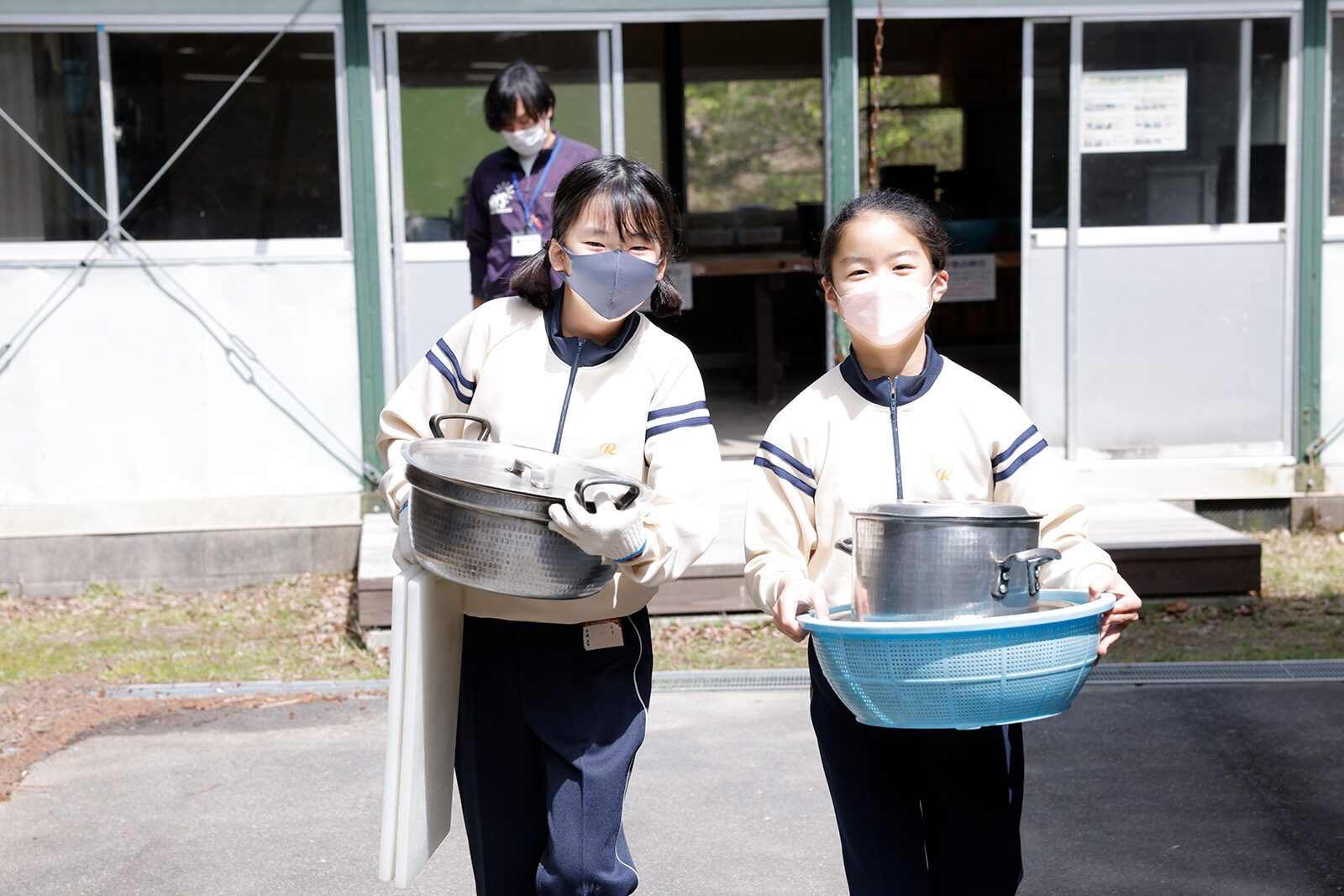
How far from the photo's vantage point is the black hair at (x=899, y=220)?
2.35 meters

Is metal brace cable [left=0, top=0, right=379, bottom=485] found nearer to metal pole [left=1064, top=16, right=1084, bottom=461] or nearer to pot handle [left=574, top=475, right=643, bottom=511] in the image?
metal pole [left=1064, top=16, right=1084, bottom=461]

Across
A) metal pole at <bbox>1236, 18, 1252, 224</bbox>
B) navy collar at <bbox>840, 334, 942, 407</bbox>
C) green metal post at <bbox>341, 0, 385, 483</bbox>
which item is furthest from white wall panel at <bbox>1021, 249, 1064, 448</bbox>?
navy collar at <bbox>840, 334, 942, 407</bbox>

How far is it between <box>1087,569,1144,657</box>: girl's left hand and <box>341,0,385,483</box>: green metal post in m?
4.66

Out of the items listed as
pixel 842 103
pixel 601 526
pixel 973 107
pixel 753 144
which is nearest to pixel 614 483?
pixel 601 526

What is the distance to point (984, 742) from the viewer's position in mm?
2254

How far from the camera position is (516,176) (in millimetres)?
5383

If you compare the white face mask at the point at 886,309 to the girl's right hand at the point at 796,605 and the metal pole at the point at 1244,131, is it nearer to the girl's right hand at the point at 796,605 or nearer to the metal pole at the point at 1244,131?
the girl's right hand at the point at 796,605

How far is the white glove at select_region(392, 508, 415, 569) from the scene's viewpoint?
7.43 ft

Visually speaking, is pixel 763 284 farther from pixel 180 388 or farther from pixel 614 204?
pixel 614 204

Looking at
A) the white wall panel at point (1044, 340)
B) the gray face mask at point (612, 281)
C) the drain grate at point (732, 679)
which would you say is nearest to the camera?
the gray face mask at point (612, 281)

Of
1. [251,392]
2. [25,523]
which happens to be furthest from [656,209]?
[25,523]

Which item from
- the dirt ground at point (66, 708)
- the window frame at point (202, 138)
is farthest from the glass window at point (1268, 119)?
the dirt ground at point (66, 708)

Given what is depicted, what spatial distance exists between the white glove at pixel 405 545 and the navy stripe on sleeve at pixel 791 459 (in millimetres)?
611

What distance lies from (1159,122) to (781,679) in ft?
11.8
